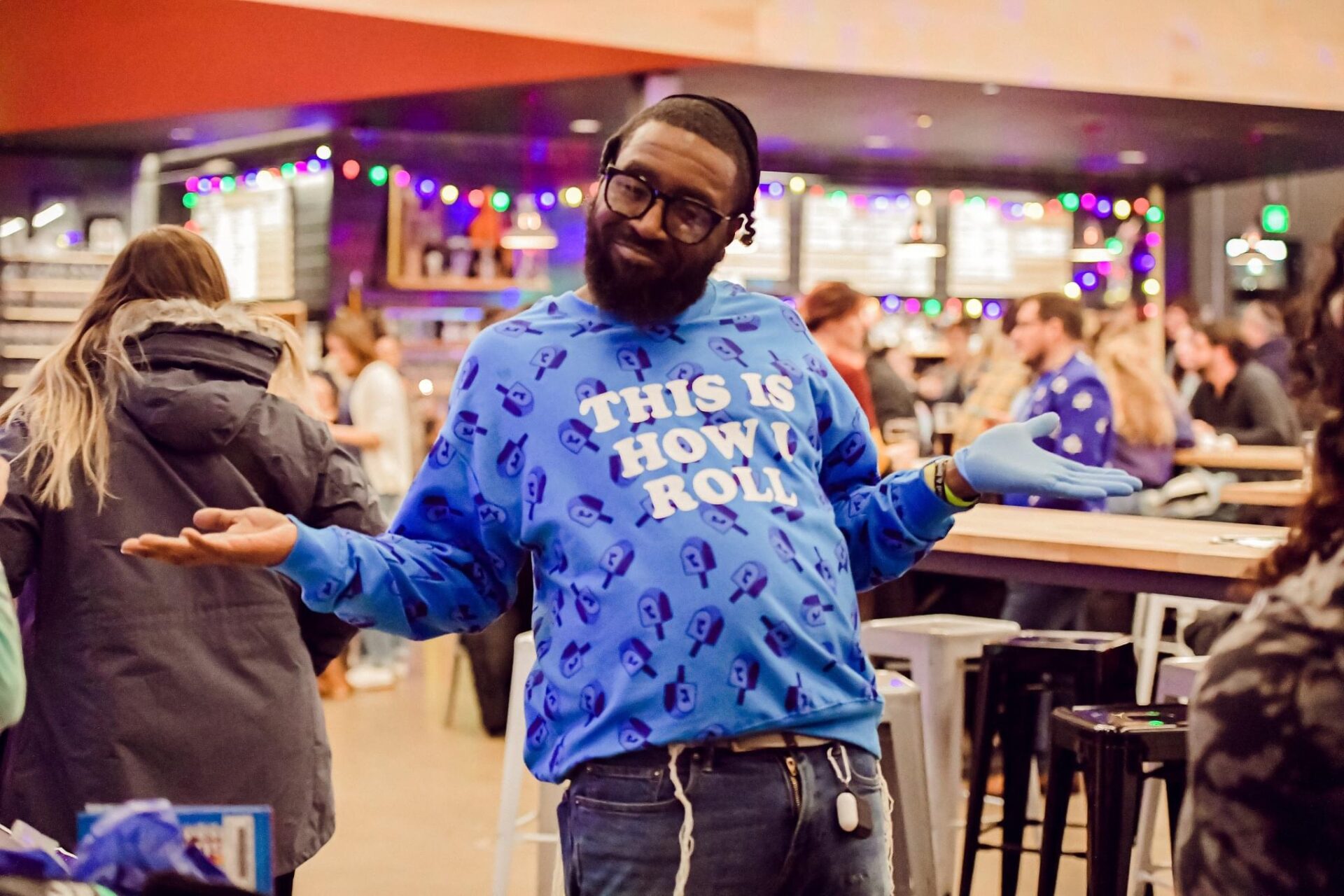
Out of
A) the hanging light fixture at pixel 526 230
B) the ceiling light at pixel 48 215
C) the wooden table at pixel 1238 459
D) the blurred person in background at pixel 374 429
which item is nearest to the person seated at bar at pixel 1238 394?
the wooden table at pixel 1238 459

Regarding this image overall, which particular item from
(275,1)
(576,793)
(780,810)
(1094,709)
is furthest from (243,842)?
(275,1)

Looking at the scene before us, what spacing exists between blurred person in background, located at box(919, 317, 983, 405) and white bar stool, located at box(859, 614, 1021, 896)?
6.43m

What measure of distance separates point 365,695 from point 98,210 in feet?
21.0

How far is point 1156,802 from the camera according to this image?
3.57 metres

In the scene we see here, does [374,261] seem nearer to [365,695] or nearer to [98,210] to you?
[98,210]

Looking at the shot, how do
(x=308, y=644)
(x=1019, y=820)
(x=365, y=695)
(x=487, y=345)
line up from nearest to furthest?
(x=487, y=345)
(x=308, y=644)
(x=1019, y=820)
(x=365, y=695)

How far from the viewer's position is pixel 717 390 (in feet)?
5.71

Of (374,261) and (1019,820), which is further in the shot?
(374,261)

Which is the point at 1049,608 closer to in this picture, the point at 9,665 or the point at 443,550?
the point at 443,550

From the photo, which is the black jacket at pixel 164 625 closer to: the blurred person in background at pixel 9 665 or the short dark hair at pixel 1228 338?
the blurred person in background at pixel 9 665

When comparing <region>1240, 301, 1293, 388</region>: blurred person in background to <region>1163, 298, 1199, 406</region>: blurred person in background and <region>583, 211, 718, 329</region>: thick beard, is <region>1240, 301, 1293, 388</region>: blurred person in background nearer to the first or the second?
<region>1163, 298, 1199, 406</region>: blurred person in background

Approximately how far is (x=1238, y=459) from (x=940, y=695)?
3.50 metres

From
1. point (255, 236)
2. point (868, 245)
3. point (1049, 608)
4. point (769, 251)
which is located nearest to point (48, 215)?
point (255, 236)

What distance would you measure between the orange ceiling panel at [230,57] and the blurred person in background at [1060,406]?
78.6 inches
